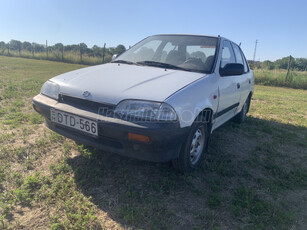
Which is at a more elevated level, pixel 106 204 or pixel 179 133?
pixel 179 133

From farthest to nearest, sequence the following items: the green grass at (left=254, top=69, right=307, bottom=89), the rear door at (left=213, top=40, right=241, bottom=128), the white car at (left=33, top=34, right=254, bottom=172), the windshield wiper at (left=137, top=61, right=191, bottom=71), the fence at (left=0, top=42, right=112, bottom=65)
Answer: the fence at (left=0, top=42, right=112, bottom=65), the green grass at (left=254, top=69, right=307, bottom=89), the rear door at (left=213, top=40, right=241, bottom=128), the windshield wiper at (left=137, top=61, right=191, bottom=71), the white car at (left=33, top=34, right=254, bottom=172)

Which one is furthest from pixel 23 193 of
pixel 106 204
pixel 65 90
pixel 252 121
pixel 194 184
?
pixel 252 121

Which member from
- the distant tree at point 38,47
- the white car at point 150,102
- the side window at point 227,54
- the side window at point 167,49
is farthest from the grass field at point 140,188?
the distant tree at point 38,47

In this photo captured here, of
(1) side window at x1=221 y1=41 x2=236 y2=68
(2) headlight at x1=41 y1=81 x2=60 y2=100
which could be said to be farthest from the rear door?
(2) headlight at x1=41 y1=81 x2=60 y2=100

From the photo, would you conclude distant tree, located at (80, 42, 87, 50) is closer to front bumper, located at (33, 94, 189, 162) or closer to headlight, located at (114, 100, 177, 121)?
front bumper, located at (33, 94, 189, 162)

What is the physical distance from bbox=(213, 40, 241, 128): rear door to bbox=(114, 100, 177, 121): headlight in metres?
1.04

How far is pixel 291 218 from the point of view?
6.51 feet

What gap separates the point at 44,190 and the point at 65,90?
96 centimetres

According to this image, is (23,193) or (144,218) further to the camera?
(23,193)

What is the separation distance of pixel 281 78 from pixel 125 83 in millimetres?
13629

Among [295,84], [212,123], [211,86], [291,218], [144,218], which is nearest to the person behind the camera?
[144,218]

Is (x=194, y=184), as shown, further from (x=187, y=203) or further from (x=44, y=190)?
(x=44, y=190)

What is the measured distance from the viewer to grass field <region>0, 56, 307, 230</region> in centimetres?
184

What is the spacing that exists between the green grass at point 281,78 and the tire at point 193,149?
12.7 m
